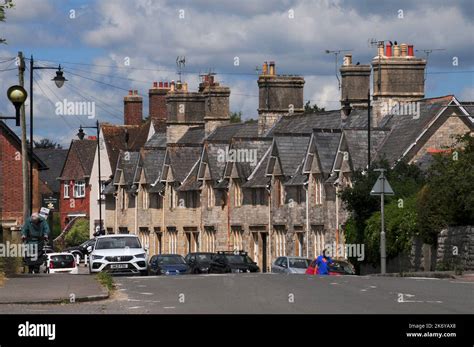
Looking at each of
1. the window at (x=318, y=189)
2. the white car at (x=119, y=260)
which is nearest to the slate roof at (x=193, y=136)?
the window at (x=318, y=189)

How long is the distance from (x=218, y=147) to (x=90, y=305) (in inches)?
2109

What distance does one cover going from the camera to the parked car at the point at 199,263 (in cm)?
5562

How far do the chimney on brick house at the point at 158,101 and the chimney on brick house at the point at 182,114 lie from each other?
6.83m

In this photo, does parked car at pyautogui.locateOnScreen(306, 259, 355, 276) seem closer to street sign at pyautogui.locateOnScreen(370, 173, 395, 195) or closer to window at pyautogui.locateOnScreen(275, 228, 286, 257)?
street sign at pyautogui.locateOnScreen(370, 173, 395, 195)

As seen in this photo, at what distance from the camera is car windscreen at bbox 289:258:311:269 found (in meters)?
51.9

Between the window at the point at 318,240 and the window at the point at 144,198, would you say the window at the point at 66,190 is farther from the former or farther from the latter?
the window at the point at 318,240

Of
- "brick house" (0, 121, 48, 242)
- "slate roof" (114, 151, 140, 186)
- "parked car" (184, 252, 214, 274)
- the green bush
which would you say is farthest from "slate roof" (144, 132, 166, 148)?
"parked car" (184, 252, 214, 274)

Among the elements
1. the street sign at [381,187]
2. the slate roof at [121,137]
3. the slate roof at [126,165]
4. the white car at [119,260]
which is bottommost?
the white car at [119,260]

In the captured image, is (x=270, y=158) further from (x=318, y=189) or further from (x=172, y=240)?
(x=172, y=240)

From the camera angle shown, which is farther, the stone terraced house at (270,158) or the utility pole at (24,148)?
the stone terraced house at (270,158)

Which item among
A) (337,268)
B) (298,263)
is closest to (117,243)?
(337,268)
